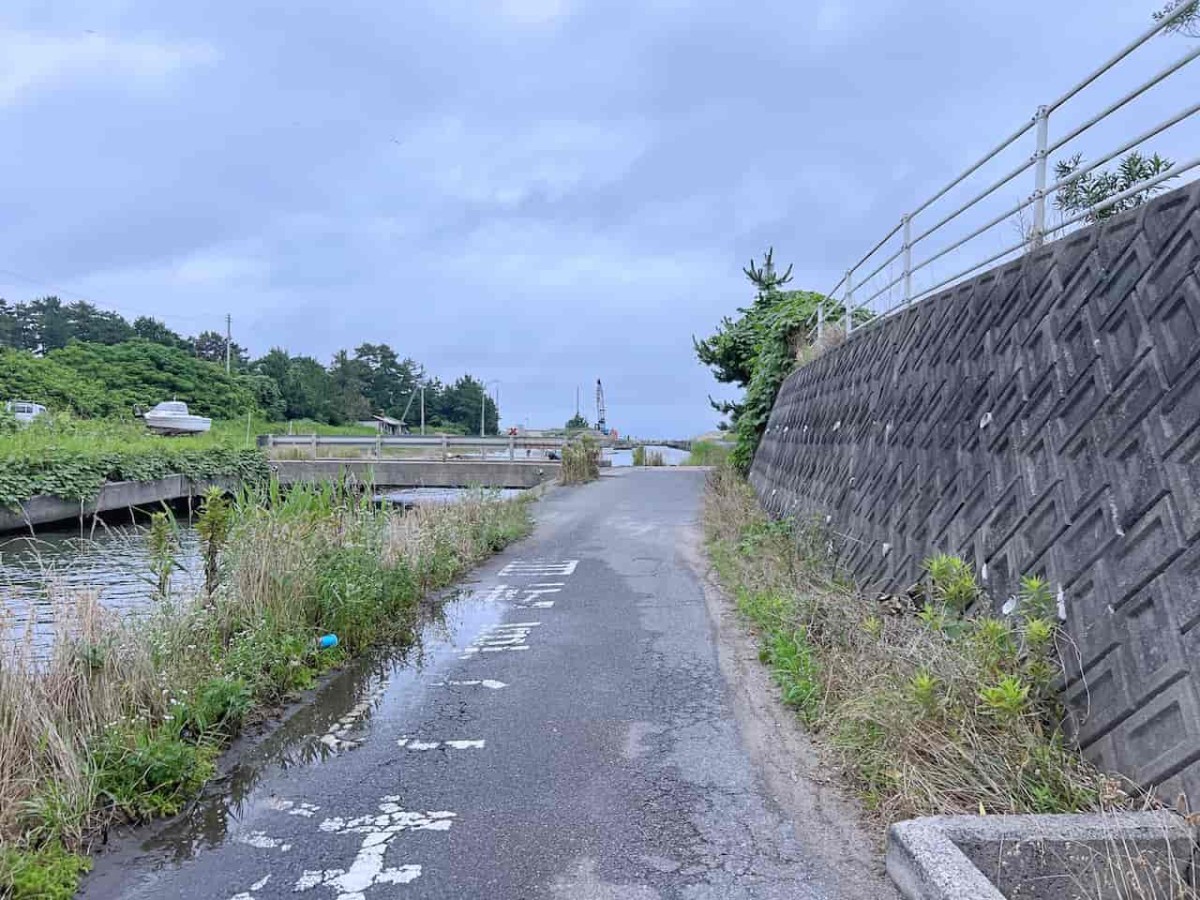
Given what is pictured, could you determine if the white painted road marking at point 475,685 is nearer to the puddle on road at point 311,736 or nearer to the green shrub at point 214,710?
the puddle on road at point 311,736

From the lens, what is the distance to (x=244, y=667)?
442 cm

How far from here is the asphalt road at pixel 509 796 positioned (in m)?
2.81

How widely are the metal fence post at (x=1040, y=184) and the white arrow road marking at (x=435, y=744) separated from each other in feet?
15.7

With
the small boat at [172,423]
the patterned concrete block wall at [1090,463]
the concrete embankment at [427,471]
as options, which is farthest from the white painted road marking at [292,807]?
the small boat at [172,423]

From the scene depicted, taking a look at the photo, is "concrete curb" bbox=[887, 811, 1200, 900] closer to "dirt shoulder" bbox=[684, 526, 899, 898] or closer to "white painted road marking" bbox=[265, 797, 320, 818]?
"dirt shoulder" bbox=[684, 526, 899, 898]

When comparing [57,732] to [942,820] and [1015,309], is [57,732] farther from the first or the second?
[1015,309]

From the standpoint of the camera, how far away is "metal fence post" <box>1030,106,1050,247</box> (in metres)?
4.94

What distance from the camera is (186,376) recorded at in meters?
52.3

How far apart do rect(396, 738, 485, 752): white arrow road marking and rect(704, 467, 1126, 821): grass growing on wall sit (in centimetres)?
191

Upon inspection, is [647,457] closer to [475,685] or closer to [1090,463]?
[475,685]

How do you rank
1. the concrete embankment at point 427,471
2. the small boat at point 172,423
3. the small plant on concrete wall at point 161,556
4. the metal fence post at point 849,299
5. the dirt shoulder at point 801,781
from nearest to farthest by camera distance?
1. the dirt shoulder at point 801,781
2. the small plant on concrete wall at point 161,556
3. the metal fence post at point 849,299
4. the concrete embankment at point 427,471
5. the small boat at point 172,423

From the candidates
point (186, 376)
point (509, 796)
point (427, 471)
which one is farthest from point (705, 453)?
point (186, 376)

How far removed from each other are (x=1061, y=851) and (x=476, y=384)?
110985 millimetres

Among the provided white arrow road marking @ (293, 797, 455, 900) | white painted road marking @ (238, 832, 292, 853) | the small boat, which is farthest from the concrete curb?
the small boat
